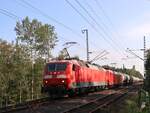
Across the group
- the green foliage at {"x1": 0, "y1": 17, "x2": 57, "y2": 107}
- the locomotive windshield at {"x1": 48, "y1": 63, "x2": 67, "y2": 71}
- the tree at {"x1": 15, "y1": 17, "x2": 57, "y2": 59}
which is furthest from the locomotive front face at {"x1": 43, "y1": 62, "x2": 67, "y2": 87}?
the tree at {"x1": 15, "y1": 17, "x2": 57, "y2": 59}

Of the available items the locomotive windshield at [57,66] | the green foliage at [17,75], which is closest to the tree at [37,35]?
the green foliage at [17,75]

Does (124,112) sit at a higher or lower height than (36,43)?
lower

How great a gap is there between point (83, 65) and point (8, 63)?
32.6 m

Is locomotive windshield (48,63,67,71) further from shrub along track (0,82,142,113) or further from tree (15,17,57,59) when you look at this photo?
tree (15,17,57,59)

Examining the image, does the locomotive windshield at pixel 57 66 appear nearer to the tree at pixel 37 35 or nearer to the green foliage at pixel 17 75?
the green foliage at pixel 17 75

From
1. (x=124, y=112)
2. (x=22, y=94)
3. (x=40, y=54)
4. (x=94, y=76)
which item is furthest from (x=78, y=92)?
(x=40, y=54)

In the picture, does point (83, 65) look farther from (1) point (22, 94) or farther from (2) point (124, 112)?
(1) point (22, 94)

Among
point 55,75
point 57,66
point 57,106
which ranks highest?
point 57,66

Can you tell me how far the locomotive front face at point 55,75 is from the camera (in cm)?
3014

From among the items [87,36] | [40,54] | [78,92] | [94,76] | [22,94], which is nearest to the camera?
[78,92]

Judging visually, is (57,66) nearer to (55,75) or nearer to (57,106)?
(55,75)

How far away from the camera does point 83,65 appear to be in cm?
3647

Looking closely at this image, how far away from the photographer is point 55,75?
99.9 ft

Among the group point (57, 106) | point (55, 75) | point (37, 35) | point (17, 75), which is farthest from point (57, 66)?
point (37, 35)
